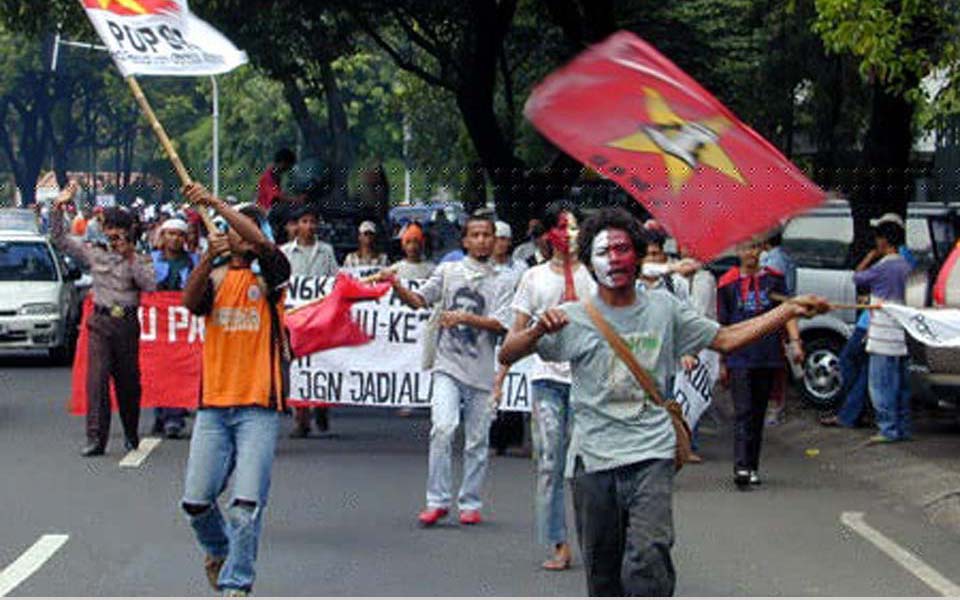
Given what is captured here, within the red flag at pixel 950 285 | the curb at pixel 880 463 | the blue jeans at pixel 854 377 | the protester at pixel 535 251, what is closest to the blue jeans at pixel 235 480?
the red flag at pixel 950 285

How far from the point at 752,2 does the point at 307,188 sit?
27.9 feet

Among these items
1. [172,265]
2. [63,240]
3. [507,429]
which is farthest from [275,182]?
[63,240]

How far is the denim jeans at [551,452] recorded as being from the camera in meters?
10.7

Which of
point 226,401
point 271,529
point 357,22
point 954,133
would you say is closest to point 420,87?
point 357,22

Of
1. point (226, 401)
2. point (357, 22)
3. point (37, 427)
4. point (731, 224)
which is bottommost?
point (37, 427)

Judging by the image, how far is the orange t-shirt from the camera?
30.5 feet

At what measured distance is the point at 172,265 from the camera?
59.9 feet

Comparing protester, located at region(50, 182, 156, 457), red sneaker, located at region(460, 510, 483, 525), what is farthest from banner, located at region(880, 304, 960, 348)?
protester, located at region(50, 182, 156, 457)

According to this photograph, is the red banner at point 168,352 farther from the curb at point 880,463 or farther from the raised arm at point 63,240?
the curb at point 880,463

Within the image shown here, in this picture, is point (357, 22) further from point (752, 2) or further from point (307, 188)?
point (307, 188)

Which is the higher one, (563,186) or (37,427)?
(563,186)

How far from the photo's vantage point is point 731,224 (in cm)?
728

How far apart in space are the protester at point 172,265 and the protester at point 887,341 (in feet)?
18.0

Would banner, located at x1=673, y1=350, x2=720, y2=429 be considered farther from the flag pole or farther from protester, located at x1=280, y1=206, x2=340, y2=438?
the flag pole
